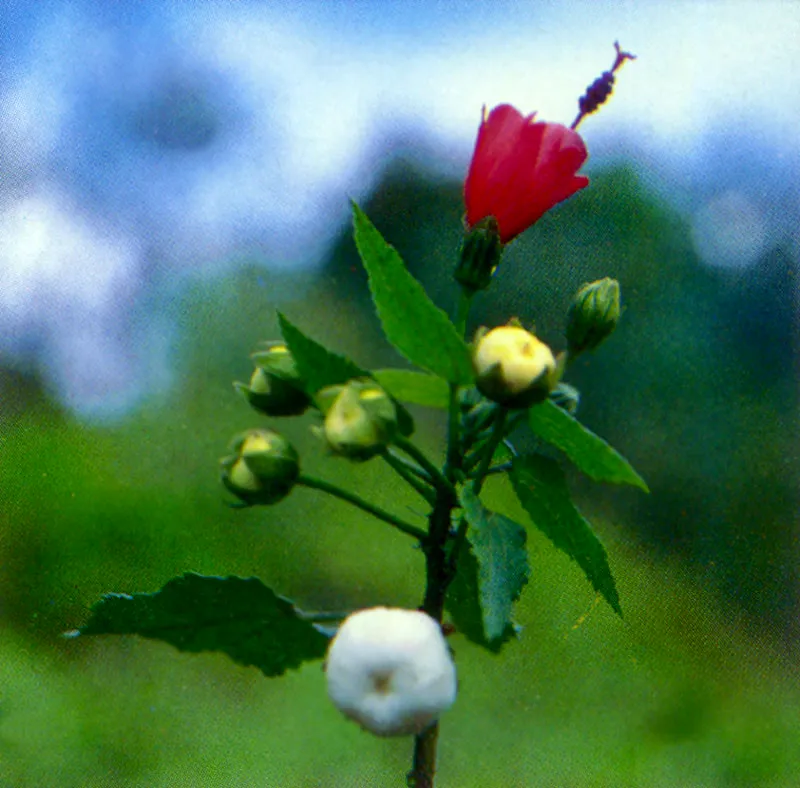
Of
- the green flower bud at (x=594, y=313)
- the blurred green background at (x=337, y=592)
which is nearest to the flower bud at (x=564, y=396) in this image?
the green flower bud at (x=594, y=313)

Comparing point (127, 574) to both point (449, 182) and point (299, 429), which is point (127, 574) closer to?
point (299, 429)

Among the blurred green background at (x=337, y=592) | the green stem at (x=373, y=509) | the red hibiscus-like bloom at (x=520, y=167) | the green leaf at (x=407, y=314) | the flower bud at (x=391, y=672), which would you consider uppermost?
the red hibiscus-like bloom at (x=520, y=167)

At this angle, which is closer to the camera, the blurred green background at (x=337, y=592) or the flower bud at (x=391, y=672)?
the flower bud at (x=391, y=672)

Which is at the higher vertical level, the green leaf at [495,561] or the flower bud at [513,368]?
the flower bud at [513,368]

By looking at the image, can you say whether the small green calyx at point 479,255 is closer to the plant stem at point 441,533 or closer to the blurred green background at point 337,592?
the plant stem at point 441,533

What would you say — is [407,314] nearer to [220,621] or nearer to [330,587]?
[220,621]

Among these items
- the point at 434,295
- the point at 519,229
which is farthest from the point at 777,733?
the point at 519,229
